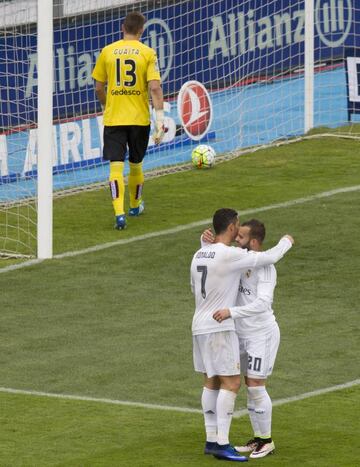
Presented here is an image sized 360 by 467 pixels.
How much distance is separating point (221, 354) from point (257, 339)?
27 cm

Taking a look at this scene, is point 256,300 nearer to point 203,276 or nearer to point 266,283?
point 266,283

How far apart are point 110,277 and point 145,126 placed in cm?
224

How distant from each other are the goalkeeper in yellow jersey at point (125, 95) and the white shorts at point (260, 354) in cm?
654

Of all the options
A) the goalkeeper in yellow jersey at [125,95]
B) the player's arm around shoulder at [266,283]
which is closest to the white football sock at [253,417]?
the player's arm around shoulder at [266,283]

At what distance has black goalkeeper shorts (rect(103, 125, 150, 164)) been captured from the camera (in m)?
16.1

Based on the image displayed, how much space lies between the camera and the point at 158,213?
1697 cm

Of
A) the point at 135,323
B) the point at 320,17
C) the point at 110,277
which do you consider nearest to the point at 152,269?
the point at 110,277

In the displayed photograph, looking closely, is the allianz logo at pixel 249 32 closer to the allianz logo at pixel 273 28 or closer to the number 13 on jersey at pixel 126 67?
the allianz logo at pixel 273 28

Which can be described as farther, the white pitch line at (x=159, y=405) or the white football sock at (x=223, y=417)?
the white pitch line at (x=159, y=405)

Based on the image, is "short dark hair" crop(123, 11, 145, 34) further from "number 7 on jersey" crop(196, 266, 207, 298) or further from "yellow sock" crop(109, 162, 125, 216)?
"number 7 on jersey" crop(196, 266, 207, 298)

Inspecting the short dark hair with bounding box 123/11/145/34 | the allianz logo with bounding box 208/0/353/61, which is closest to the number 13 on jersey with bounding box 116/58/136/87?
the short dark hair with bounding box 123/11/145/34

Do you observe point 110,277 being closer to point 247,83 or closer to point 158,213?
point 158,213

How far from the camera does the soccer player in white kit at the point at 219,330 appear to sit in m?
9.32

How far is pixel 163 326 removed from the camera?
42.2 ft
